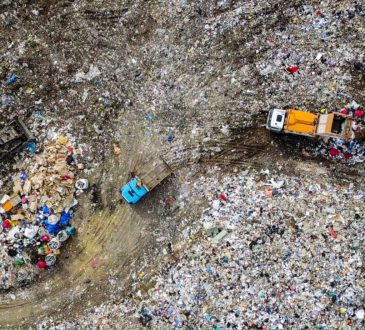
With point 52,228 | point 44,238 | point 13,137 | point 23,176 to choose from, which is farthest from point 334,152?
point 13,137

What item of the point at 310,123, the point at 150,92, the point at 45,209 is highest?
the point at 150,92

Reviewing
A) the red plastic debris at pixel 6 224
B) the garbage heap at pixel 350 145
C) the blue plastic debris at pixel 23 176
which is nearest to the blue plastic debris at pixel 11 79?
the blue plastic debris at pixel 23 176

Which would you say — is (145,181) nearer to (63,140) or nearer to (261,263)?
(63,140)

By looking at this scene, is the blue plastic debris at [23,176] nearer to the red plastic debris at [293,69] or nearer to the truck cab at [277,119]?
the truck cab at [277,119]

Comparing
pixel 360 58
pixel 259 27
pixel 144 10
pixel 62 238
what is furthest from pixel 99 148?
pixel 360 58

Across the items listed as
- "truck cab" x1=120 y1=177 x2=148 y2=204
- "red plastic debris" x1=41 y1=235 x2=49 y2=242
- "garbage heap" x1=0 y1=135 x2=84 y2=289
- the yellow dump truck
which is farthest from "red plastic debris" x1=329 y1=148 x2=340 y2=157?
"red plastic debris" x1=41 y1=235 x2=49 y2=242
